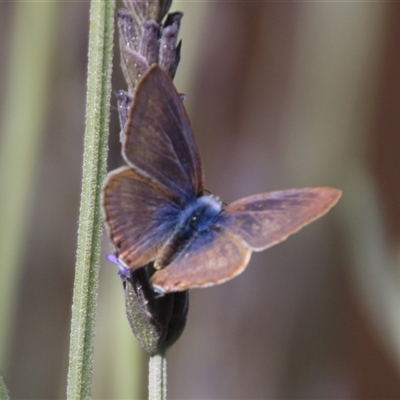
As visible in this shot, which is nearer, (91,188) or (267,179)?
(91,188)

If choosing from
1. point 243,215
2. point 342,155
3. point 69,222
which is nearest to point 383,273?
point 342,155

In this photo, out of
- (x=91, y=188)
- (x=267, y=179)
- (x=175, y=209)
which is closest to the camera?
(x=91, y=188)

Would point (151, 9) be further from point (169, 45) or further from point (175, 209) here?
point (175, 209)

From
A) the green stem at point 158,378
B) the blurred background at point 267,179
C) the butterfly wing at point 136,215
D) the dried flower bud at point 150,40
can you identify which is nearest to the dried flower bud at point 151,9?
the dried flower bud at point 150,40

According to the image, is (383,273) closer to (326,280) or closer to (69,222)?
(326,280)

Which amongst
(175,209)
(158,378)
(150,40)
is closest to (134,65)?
(150,40)

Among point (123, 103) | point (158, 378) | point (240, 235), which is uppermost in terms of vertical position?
point (123, 103)
